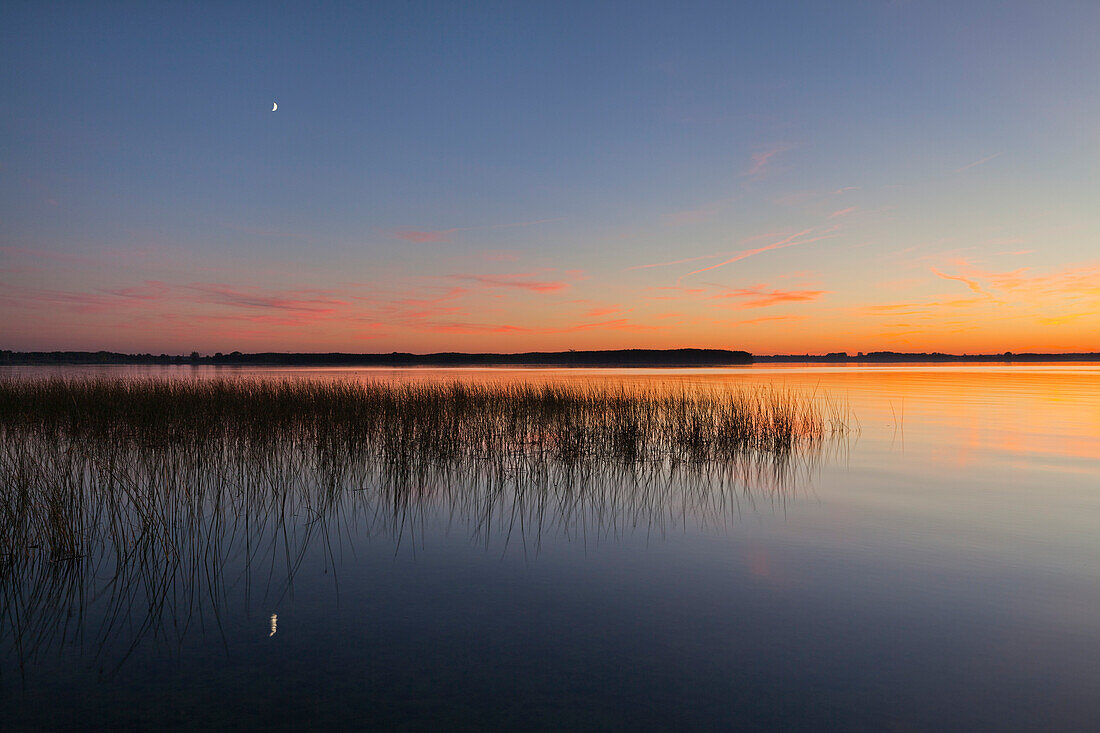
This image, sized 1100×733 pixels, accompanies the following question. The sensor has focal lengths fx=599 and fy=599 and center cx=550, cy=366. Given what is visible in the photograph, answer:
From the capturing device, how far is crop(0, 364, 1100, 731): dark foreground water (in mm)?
3051

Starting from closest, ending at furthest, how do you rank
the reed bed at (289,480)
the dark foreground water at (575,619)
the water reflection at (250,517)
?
1. the dark foreground water at (575,619)
2. the water reflection at (250,517)
3. the reed bed at (289,480)

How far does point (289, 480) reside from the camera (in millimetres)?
8188

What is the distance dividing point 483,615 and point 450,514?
111 inches

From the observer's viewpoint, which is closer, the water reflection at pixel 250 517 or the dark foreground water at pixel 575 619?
the dark foreground water at pixel 575 619

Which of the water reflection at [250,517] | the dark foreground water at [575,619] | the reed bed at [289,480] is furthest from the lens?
the reed bed at [289,480]

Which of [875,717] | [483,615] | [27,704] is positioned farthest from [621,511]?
[27,704]

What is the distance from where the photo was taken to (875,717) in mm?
3000

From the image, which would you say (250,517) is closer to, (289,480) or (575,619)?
(289,480)

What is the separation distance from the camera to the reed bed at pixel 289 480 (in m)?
4.77

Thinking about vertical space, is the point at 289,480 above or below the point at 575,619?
above

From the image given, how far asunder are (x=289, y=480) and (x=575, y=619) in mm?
5543

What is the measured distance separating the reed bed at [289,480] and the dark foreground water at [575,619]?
0.05 metres

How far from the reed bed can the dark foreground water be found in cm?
5

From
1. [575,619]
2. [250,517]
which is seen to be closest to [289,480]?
[250,517]
